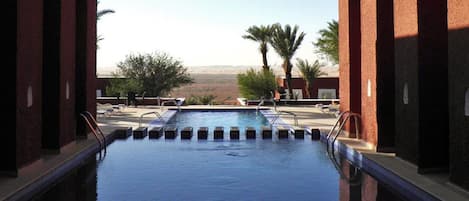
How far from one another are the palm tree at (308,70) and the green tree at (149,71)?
644 cm

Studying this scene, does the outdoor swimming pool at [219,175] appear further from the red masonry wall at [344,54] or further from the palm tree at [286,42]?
the palm tree at [286,42]

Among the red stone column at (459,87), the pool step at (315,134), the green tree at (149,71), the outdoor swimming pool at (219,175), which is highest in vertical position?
the green tree at (149,71)

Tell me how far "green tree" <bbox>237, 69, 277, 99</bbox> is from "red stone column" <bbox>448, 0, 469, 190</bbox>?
21.4m

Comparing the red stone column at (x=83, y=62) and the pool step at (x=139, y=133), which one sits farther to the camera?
the pool step at (x=139, y=133)

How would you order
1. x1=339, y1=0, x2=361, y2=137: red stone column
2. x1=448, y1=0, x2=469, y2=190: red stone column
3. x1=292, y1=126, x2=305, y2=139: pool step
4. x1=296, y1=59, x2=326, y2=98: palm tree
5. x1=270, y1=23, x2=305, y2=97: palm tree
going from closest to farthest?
x1=448, y1=0, x2=469, y2=190: red stone column → x1=339, y1=0, x2=361, y2=137: red stone column → x1=292, y1=126, x2=305, y2=139: pool step → x1=296, y1=59, x2=326, y2=98: palm tree → x1=270, y1=23, x2=305, y2=97: palm tree

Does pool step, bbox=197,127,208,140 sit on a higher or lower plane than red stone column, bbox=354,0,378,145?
lower

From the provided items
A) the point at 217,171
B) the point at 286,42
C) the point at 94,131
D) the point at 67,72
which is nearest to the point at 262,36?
the point at 286,42

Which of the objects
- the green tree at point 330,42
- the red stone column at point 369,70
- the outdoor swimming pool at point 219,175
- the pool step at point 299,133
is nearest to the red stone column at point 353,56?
the red stone column at point 369,70

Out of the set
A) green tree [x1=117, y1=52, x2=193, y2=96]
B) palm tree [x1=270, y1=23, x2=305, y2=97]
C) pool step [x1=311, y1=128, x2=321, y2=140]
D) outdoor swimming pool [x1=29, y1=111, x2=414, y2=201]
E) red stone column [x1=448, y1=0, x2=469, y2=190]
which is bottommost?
outdoor swimming pool [x1=29, y1=111, x2=414, y2=201]

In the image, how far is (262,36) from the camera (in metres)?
32.2

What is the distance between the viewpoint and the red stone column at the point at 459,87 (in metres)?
6.16

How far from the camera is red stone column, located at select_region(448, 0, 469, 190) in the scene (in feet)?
20.2

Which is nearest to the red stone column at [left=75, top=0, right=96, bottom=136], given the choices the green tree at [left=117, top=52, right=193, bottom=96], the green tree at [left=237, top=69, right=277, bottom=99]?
the green tree at [left=117, top=52, right=193, bottom=96]

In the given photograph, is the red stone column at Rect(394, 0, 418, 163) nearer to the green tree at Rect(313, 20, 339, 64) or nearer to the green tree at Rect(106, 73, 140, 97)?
the green tree at Rect(106, 73, 140, 97)
